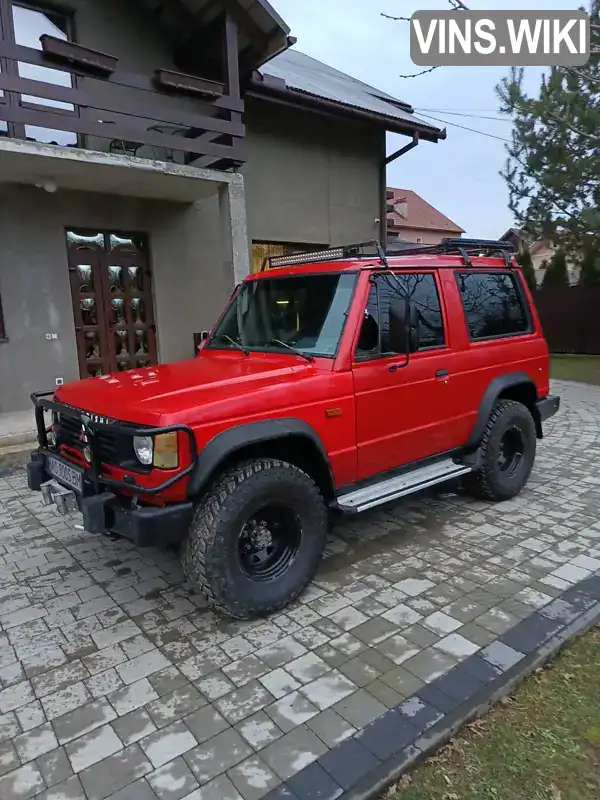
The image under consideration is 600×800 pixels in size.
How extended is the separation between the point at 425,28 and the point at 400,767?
24.2 ft

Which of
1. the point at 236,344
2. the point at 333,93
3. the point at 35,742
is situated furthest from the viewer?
the point at 333,93

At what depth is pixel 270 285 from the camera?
4152 mm

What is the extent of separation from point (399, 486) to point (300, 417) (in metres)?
0.99

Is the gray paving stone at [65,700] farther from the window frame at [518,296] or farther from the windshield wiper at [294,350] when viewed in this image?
the window frame at [518,296]

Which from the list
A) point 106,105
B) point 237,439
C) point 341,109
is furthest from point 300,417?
point 341,109

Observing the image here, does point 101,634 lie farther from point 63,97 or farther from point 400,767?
point 63,97

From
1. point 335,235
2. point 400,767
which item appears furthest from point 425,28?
point 400,767

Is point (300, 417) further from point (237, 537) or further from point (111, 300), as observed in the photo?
point (111, 300)

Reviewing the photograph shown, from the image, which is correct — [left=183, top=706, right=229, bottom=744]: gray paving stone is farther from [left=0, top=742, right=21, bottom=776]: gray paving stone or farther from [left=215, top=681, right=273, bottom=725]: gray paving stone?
[left=0, top=742, right=21, bottom=776]: gray paving stone

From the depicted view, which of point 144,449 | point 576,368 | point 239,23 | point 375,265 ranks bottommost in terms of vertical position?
point 576,368

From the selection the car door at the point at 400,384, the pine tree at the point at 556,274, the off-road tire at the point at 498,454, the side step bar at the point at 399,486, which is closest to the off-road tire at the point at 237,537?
the side step bar at the point at 399,486

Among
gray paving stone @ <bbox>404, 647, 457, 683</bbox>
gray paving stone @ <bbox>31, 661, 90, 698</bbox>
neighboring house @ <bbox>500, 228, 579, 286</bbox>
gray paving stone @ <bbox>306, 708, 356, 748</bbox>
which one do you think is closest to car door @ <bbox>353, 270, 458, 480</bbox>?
gray paving stone @ <bbox>404, 647, 457, 683</bbox>

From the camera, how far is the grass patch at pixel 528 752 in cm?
205

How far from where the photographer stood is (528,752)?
2.21m
